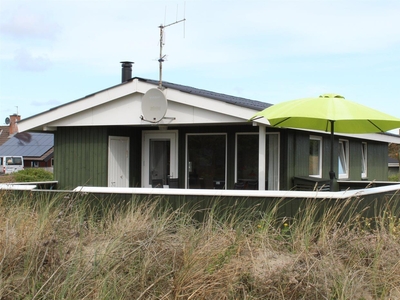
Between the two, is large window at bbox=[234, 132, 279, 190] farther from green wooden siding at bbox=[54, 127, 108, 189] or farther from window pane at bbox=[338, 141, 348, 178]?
window pane at bbox=[338, 141, 348, 178]

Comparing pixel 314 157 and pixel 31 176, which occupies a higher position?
pixel 314 157

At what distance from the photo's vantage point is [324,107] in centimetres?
853

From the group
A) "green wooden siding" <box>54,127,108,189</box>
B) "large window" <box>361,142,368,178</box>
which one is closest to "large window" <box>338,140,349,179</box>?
"large window" <box>361,142,368,178</box>

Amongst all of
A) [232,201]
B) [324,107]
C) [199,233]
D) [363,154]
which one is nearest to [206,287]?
[199,233]

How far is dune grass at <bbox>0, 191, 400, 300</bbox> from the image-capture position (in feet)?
15.6

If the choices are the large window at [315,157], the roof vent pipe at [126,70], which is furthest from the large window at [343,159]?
the roof vent pipe at [126,70]

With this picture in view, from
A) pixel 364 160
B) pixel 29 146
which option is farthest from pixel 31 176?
pixel 29 146

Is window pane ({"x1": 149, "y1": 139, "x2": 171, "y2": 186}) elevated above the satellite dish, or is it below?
below

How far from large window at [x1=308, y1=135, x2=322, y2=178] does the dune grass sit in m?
8.05

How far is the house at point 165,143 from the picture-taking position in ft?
39.7

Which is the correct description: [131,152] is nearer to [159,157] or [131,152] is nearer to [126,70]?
[159,157]

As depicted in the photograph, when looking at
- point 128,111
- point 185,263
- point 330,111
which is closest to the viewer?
point 185,263

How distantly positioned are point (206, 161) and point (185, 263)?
828 cm

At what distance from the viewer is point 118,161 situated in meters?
13.6
